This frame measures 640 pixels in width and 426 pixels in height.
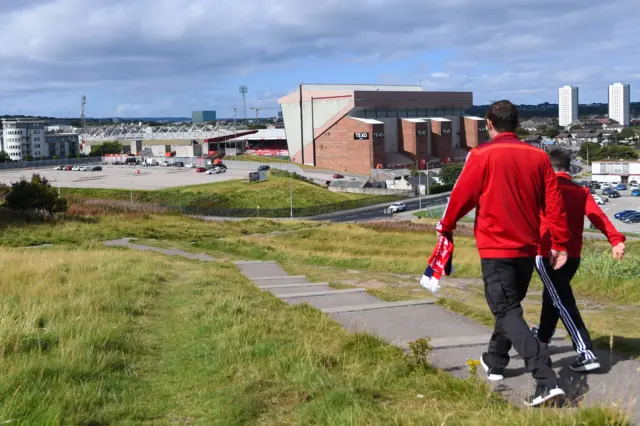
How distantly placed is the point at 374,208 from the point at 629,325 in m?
64.4

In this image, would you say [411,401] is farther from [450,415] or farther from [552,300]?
[552,300]

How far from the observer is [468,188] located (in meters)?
4.85

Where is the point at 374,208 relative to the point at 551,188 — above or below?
below

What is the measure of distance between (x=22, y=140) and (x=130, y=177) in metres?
78.9

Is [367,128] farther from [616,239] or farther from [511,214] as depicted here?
[511,214]

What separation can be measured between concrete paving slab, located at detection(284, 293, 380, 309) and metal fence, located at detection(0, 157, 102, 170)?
112 meters

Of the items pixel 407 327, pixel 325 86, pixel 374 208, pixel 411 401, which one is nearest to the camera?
pixel 411 401

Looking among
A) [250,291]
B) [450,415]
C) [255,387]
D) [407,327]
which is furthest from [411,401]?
[250,291]

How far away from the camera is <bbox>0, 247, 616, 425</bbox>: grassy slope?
4.17 metres

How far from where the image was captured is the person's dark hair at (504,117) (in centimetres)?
499

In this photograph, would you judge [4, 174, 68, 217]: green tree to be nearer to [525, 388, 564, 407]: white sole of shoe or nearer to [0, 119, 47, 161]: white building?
[525, 388, 564, 407]: white sole of shoe

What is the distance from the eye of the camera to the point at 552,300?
18.6 feet

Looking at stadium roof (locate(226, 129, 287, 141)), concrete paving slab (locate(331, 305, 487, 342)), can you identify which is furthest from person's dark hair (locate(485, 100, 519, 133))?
stadium roof (locate(226, 129, 287, 141))

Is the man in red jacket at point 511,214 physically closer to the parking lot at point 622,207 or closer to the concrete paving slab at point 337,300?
the concrete paving slab at point 337,300
